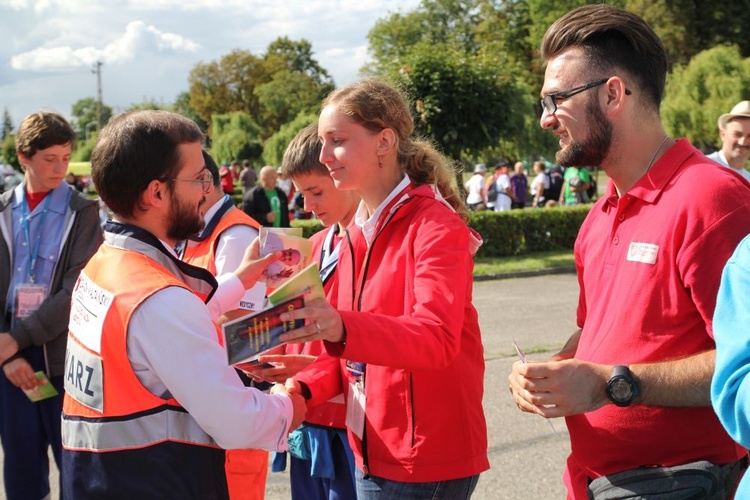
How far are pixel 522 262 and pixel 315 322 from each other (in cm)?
1299

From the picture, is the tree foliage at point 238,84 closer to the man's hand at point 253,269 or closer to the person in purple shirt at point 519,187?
the person in purple shirt at point 519,187

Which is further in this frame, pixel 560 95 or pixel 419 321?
pixel 560 95

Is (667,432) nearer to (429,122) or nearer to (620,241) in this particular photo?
(620,241)

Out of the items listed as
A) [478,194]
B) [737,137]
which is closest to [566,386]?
[737,137]

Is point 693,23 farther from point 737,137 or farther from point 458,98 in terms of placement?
point 737,137

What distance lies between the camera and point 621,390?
1.89 metres

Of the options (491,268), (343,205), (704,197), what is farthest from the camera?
(491,268)

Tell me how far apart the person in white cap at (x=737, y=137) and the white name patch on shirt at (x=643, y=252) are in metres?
4.37

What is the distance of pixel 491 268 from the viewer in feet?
45.2

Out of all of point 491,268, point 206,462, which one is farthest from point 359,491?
point 491,268

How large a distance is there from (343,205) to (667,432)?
196 centimetres

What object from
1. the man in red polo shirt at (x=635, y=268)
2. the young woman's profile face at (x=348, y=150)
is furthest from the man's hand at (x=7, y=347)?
the man in red polo shirt at (x=635, y=268)

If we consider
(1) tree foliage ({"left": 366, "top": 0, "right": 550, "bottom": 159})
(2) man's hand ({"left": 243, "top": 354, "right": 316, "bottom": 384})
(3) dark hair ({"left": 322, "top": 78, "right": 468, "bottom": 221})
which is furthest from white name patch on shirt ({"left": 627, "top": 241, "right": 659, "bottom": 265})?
(1) tree foliage ({"left": 366, "top": 0, "right": 550, "bottom": 159})

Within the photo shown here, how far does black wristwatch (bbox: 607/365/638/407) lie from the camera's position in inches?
74.3
